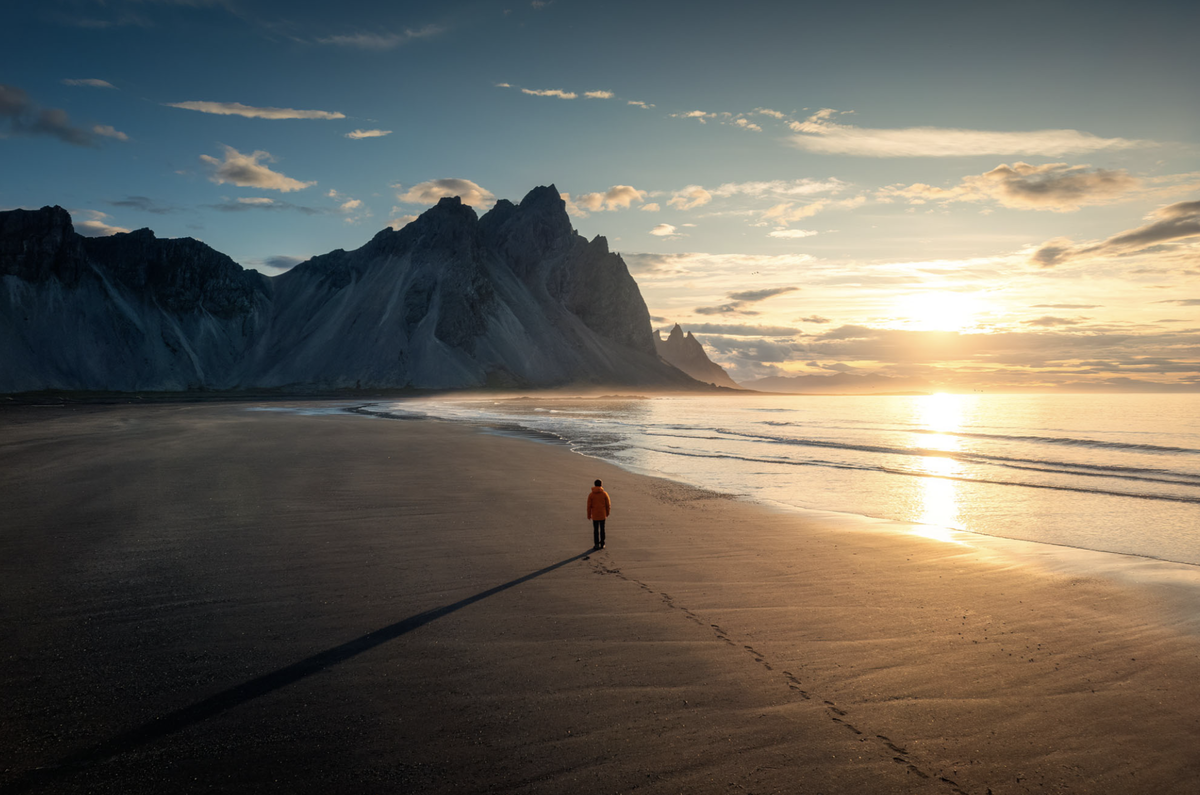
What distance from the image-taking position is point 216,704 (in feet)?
18.5

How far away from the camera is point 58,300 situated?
4683 inches

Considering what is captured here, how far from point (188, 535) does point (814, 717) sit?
462 inches

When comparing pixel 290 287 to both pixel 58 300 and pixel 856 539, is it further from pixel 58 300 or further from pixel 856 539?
pixel 856 539

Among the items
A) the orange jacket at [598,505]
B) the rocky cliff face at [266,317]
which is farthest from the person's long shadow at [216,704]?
the rocky cliff face at [266,317]

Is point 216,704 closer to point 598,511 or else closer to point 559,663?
point 559,663

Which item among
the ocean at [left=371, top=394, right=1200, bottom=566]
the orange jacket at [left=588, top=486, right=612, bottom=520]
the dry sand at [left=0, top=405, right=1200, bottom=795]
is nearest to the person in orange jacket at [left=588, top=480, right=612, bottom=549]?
the orange jacket at [left=588, top=486, right=612, bottom=520]

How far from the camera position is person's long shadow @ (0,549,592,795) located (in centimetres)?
466

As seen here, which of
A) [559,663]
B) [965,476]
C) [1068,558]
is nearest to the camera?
[559,663]

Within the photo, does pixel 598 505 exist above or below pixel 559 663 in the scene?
above

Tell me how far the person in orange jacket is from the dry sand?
378 millimetres

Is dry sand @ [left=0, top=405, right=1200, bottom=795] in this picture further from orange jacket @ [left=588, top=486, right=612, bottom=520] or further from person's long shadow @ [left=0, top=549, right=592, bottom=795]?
orange jacket @ [left=588, top=486, right=612, bottom=520]

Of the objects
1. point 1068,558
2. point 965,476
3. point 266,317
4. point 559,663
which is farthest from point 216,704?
point 266,317

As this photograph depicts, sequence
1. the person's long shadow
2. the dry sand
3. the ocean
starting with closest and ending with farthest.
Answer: the person's long shadow, the dry sand, the ocean

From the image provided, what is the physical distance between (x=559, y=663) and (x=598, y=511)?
17.0 ft
